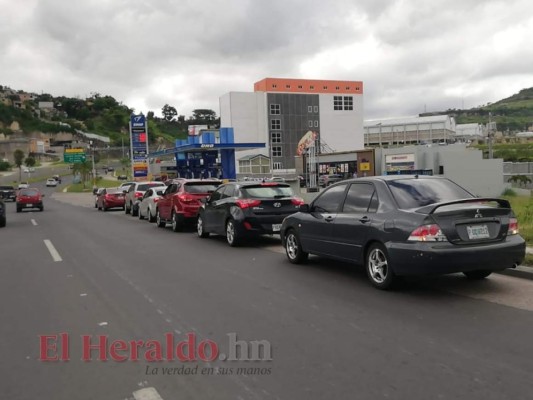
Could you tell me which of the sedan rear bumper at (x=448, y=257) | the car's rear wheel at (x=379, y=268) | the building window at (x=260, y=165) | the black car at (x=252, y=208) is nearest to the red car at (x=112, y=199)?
the black car at (x=252, y=208)

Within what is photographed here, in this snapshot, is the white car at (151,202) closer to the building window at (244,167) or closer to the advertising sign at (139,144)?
the advertising sign at (139,144)

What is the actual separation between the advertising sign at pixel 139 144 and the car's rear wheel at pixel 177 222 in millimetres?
34158

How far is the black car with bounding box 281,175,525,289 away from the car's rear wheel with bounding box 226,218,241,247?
12.7 ft

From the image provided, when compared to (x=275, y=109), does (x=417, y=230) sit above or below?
below

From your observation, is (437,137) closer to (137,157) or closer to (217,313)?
(137,157)

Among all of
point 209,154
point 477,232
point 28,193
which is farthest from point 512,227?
point 209,154

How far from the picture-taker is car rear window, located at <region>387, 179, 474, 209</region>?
23.1ft

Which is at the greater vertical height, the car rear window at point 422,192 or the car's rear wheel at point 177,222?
the car rear window at point 422,192

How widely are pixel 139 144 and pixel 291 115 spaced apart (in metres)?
38.5

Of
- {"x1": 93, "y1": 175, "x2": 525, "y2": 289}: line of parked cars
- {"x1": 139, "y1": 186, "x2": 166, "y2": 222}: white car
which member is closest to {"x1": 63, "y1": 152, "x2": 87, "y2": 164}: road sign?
{"x1": 139, "y1": 186, "x2": 166, "y2": 222}: white car

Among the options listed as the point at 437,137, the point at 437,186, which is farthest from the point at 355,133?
the point at 437,186

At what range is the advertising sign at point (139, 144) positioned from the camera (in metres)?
49.1

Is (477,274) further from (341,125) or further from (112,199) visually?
(341,125)

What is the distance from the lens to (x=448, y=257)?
637 centimetres
